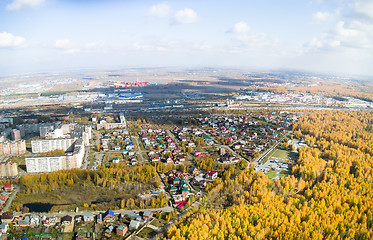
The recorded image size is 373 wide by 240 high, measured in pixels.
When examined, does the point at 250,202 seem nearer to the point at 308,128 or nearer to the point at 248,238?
the point at 248,238

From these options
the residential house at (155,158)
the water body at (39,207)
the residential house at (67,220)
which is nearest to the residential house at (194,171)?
the residential house at (155,158)

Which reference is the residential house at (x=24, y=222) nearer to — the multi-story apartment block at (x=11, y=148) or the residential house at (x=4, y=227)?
the residential house at (x=4, y=227)

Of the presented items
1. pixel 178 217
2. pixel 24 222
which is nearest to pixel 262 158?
pixel 178 217

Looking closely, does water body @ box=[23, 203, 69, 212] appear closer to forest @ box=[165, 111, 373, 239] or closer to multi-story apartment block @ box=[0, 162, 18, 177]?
multi-story apartment block @ box=[0, 162, 18, 177]

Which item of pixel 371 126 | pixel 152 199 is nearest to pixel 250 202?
pixel 152 199

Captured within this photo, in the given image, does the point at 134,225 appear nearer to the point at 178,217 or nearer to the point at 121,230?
the point at 121,230

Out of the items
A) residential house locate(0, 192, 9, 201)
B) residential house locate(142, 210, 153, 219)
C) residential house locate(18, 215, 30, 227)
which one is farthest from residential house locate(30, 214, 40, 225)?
residential house locate(142, 210, 153, 219)

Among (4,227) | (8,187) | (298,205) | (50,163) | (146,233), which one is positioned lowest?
(146,233)

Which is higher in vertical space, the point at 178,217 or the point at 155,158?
the point at 155,158
